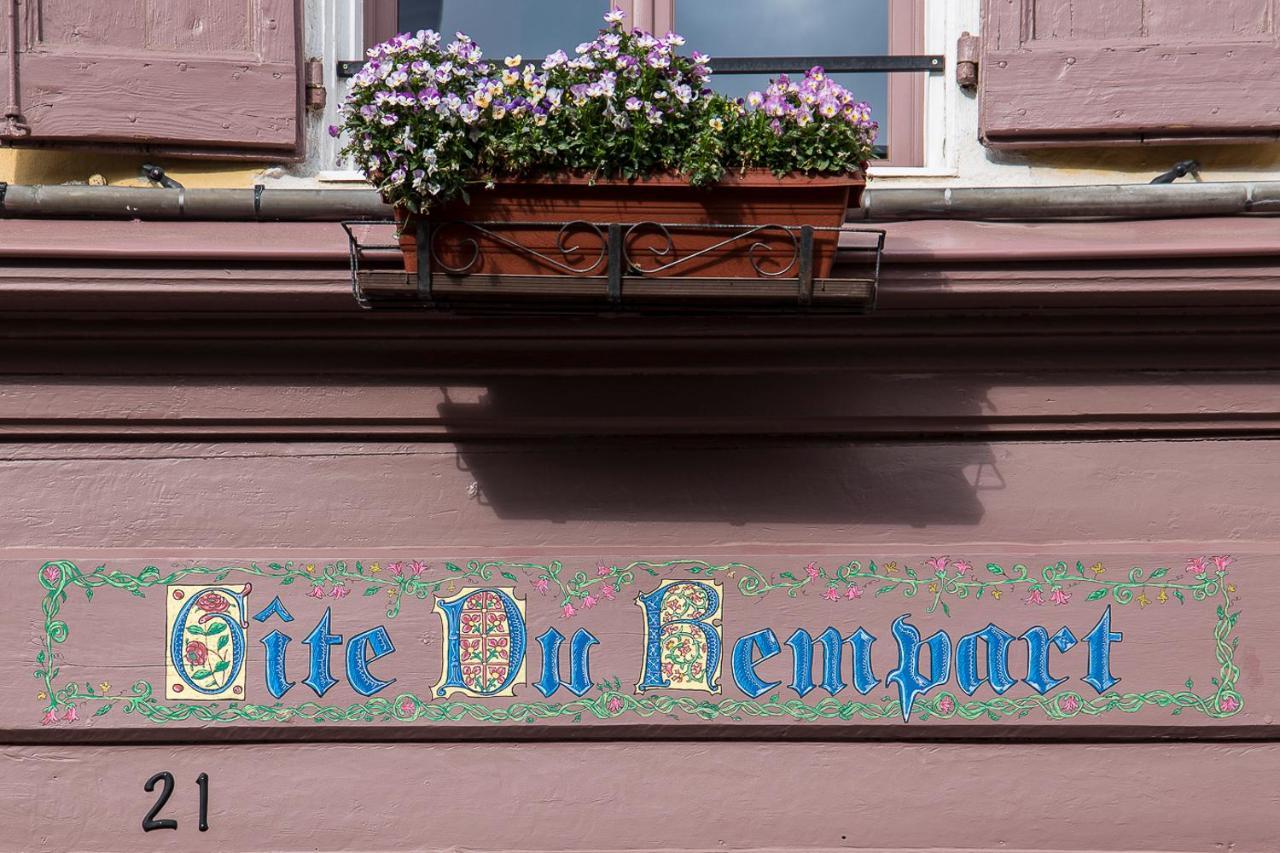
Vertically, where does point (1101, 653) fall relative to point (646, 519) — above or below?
below

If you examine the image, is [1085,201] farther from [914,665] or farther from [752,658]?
[752,658]

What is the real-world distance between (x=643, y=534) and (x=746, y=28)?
1.65 meters

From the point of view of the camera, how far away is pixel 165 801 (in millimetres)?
3512

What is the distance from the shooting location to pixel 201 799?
351cm

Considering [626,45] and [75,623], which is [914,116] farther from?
[75,623]

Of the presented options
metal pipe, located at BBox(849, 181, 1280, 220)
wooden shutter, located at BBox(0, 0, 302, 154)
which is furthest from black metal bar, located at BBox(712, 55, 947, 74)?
wooden shutter, located at BBox(0, 0, 302, 154)

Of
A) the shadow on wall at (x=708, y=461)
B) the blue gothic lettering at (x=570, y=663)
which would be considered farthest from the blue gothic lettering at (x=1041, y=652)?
the blue gothic lettering at (x=570, y=663)

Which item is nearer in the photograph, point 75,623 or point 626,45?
point 626,45

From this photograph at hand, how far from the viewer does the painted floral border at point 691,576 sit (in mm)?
3494

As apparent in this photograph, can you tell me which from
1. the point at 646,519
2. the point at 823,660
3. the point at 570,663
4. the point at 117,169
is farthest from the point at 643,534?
the point at 117,169

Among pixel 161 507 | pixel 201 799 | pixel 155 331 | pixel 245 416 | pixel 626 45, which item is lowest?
pixel 201 799

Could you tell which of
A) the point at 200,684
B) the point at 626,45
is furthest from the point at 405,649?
the point at 626,45

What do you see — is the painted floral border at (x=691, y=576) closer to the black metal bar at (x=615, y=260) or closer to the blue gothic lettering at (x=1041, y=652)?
the blue gothic lettering at (x=1041, y=652)

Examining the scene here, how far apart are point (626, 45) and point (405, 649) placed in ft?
5.64
